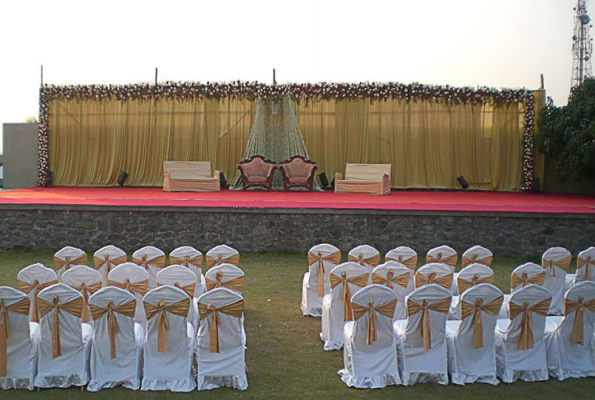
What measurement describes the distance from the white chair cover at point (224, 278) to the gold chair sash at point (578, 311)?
252 centimetres

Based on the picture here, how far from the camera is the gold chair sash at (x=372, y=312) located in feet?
12.6

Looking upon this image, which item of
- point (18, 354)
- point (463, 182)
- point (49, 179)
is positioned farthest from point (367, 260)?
point (49, 179)

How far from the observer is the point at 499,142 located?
14461 mm

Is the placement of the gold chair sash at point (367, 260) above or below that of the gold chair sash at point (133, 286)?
above

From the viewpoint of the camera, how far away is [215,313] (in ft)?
12.4

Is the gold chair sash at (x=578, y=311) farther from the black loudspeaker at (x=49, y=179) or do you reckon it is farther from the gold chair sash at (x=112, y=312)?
the black loudspeaker at (x=49, y=179)

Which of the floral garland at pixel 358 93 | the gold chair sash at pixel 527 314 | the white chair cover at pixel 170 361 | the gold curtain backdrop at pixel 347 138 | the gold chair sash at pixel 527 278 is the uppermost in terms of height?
the floral garland at pixel 358 93

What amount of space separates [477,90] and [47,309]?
1282 cm

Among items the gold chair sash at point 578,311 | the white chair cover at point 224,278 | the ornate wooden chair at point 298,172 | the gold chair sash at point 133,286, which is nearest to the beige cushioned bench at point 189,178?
the ornate wooden chair at point 298,172

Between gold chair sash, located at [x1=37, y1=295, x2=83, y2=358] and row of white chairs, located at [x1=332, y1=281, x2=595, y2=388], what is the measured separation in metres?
1.85

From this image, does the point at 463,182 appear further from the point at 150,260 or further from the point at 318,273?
the point at 150,260

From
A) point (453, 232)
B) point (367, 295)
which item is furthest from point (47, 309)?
point (453, 232)

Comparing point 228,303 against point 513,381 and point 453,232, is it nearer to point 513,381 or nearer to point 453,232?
point 513,381

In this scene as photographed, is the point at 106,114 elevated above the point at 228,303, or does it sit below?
above
